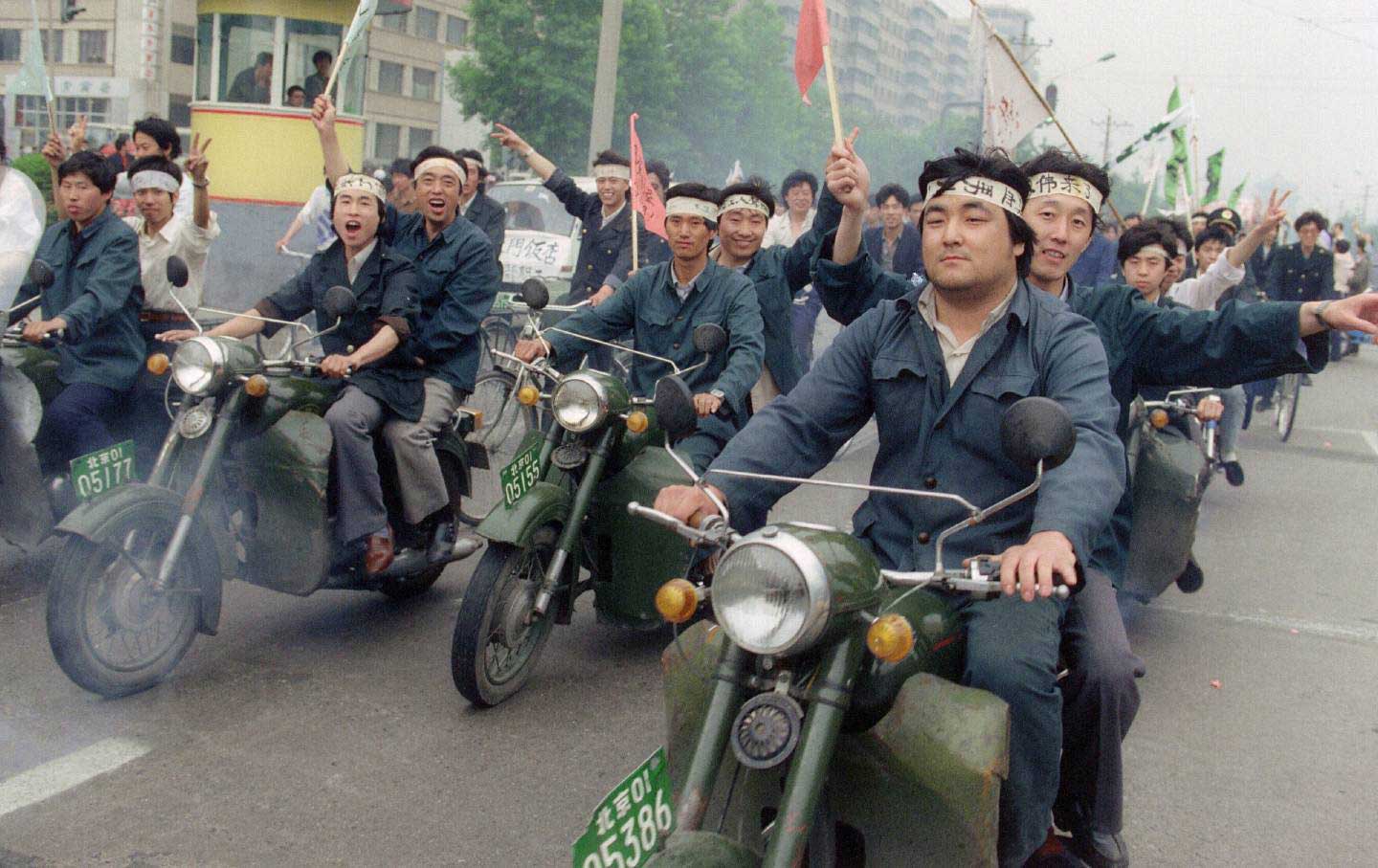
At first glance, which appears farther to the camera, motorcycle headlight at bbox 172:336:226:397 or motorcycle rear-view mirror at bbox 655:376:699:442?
motorcycle headlight at bbox 172:336:226:397

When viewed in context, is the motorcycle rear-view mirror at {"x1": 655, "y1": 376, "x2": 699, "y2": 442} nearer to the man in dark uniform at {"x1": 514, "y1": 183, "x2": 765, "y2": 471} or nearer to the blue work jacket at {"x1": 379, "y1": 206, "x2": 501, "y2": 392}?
the man in dark uniform at {"x1": 514, "y1": 183, "x2": 765, "y2": 471}

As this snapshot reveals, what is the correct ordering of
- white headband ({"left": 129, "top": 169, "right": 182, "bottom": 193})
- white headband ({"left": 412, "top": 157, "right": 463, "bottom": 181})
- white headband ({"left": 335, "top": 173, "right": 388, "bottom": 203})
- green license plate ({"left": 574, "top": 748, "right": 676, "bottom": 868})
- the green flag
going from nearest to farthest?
green license plate ({"left": 574, "top": 748, "right": 676, "bottom": 868}), white headband ({"left": 335, "top": 173, "right": 388, "bottom": 203}), white headband ({"left": 412, "top": 157, "right": 463, "bottom": 181}), white headband ({"left": 129, "top": 169, "right": 182, "bottom": 193}), the green flag

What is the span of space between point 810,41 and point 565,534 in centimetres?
200

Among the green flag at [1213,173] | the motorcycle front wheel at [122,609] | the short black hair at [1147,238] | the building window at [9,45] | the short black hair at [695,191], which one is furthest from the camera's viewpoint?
the building window at [9,45]

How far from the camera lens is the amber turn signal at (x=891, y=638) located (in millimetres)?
2328

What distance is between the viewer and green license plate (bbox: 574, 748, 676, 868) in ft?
7.89

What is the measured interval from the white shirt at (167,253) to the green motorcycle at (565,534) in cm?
200

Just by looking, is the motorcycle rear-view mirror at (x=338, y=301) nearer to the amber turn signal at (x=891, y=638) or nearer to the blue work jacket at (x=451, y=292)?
the blue work jacket at (x=451, y=292)

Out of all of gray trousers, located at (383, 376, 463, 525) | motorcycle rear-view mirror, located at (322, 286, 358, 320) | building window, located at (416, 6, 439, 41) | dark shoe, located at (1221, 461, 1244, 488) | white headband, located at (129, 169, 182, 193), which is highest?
building window, located at (416, 6, 439, 41)

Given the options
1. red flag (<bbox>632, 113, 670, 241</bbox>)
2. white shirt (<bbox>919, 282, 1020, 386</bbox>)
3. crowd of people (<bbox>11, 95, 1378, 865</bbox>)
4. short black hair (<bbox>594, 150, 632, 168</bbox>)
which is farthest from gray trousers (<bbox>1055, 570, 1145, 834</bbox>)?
short black hair (<bbox>594, 150, 632, 168</bbox>)

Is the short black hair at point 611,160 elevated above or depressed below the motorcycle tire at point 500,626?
above

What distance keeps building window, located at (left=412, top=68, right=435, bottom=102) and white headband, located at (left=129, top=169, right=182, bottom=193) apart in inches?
2381

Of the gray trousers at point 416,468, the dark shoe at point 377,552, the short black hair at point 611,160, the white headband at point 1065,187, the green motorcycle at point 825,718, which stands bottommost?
the dark shoe at point 377,552

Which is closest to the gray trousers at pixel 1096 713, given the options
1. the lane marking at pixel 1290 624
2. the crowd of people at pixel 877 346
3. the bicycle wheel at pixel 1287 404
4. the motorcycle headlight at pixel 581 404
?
the crowd of people at pixel 877 346
